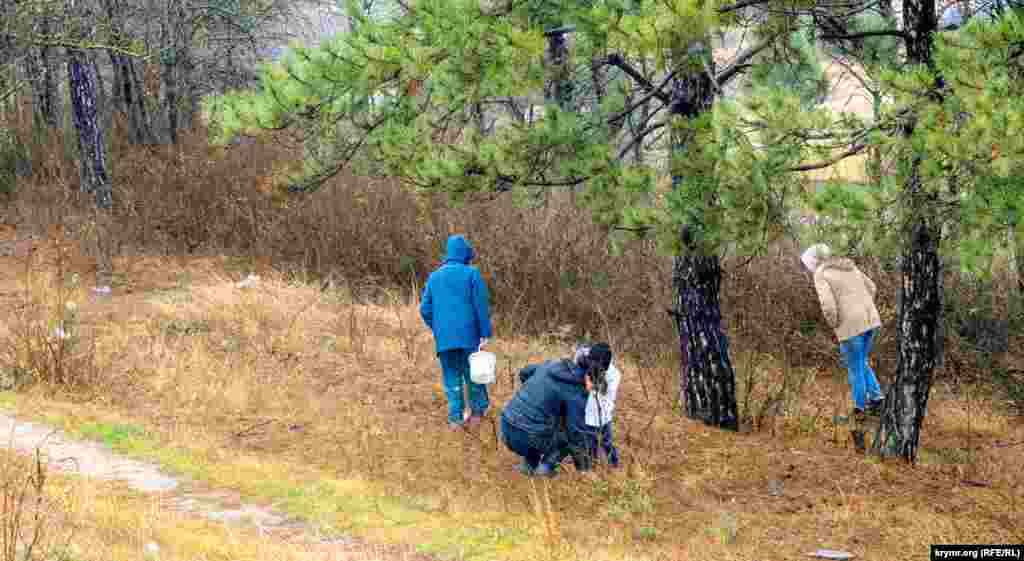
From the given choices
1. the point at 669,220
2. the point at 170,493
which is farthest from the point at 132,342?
the point at 669,220

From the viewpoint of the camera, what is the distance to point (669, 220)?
317 inches

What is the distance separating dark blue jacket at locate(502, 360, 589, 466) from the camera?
25.3 feet

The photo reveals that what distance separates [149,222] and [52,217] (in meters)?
1.51

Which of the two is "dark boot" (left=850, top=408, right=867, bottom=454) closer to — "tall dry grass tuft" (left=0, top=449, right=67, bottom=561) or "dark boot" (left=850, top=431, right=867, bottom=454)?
"dark boot" (left=850, top=431, right=867, bottom=454)

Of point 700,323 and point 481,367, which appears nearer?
point 481,367

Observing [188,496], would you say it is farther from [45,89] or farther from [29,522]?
[45,89]

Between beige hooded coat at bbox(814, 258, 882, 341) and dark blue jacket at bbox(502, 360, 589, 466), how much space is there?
11.1 ft

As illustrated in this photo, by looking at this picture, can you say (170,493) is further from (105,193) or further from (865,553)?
(105,193)

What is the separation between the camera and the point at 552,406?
7777 millimetres

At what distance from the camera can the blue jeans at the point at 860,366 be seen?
33.9 feet

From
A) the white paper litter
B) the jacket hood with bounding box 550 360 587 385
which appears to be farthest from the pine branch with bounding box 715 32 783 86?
the white paper litter

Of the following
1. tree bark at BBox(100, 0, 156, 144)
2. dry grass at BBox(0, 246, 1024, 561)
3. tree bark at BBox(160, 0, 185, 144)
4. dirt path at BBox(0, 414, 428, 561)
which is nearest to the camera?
dirt path at BBox(0, 414, 428, 561)

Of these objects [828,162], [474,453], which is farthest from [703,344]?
[828,162]

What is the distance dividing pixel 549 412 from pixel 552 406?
5 cm
